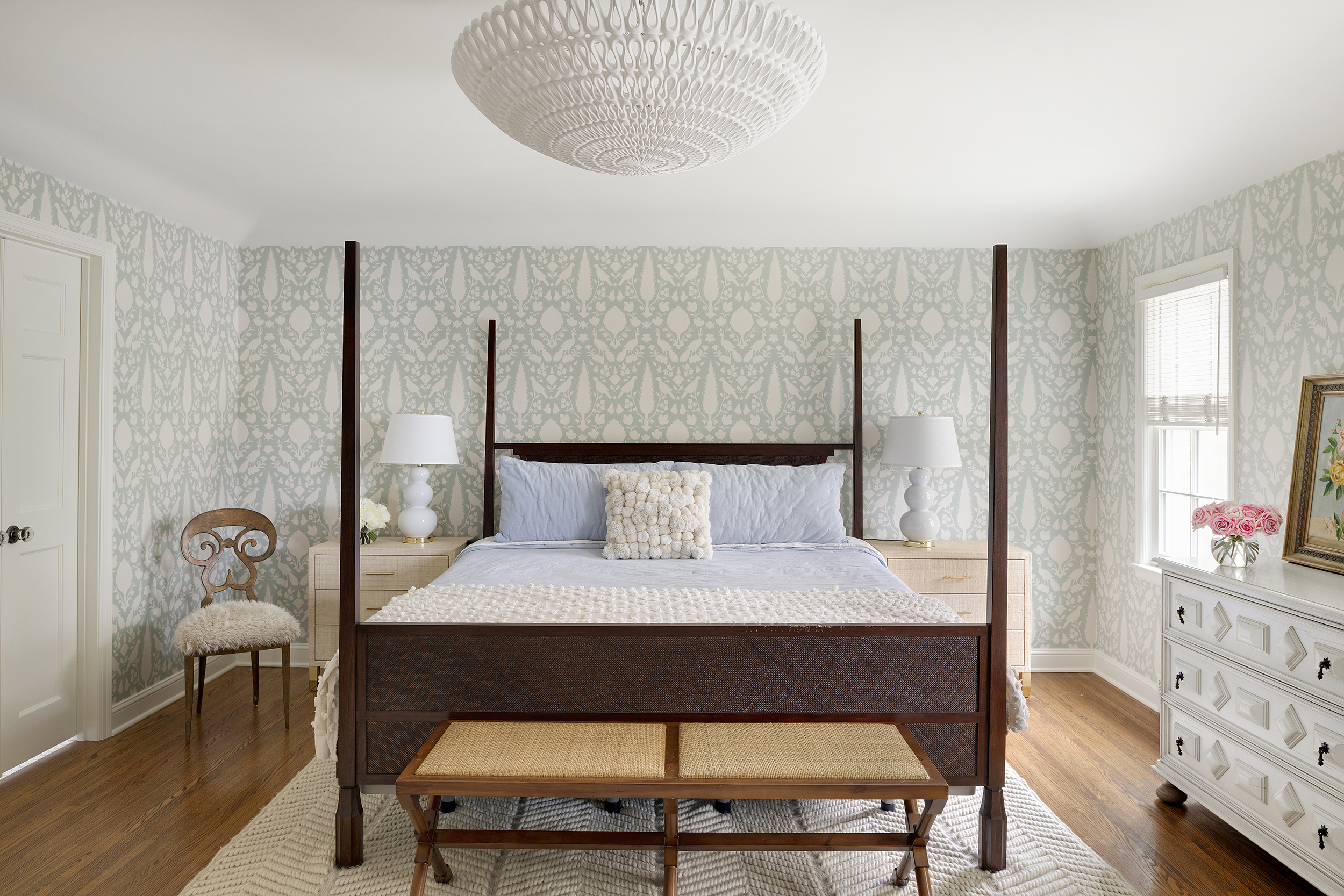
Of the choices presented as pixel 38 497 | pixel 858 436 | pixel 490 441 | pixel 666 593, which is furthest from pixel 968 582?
pixel 38 497

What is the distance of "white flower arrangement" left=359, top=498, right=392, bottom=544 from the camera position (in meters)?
3.69

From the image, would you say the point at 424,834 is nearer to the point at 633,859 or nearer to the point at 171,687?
the point at 633,859

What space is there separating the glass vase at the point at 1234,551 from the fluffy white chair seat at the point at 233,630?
3.57 meters

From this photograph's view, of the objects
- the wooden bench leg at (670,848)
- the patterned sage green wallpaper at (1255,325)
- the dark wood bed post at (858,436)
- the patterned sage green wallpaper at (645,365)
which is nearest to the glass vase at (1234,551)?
the patterned sage green wallpaper at (1255,325)

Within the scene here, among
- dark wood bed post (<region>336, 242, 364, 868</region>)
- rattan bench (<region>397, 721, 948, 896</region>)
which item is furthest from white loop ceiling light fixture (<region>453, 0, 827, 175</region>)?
rattan bench (<region>397, 721, 948, 896</region>)

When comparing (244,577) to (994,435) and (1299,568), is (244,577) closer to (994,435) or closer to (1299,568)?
(994,435)

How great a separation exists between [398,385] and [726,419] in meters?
1.78

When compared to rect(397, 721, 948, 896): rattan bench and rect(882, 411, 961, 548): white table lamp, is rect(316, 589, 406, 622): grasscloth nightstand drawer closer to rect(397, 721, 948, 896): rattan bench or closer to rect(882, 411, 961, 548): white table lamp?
rect(397, 721, 948, 896): rattan bench

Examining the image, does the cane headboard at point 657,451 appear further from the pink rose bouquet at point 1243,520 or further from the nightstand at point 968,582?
the pink rose bouquet at point 1243,520

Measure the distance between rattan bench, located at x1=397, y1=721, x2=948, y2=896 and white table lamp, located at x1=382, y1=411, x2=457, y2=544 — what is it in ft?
6.26

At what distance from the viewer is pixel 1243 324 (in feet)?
9.78

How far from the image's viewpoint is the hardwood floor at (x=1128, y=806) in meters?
2.09

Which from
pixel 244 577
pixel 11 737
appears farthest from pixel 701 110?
pixel 244 577

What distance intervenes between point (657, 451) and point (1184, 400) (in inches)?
96.5
